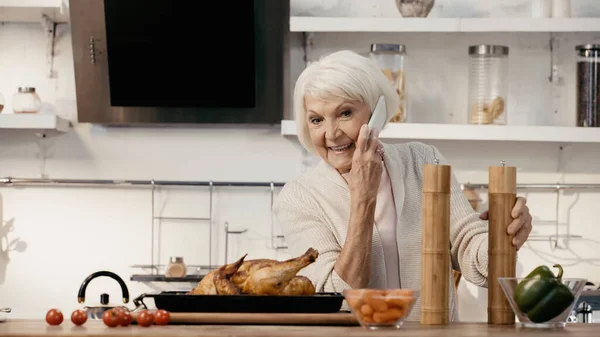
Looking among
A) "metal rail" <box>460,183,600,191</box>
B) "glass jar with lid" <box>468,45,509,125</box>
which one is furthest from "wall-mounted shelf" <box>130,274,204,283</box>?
"glass jar with lid" <box>468,45,509,125</box>

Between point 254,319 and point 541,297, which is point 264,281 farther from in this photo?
point 541,297

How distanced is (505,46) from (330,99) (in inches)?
57.9

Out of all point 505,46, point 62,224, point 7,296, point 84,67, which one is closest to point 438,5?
point 505,46

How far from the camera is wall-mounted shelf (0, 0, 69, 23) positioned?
331cm

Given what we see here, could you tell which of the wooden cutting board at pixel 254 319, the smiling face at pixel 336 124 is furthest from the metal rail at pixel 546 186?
the wooden cutting board at pixel 254 319

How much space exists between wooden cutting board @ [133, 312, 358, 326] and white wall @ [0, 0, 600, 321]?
2.02m

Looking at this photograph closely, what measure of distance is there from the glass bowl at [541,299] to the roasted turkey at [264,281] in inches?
13.4

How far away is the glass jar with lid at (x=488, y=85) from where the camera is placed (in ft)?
11.2

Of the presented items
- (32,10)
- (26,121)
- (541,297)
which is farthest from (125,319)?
(32,10)

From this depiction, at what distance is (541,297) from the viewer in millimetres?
1564

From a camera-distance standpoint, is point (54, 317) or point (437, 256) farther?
point (437, 256)

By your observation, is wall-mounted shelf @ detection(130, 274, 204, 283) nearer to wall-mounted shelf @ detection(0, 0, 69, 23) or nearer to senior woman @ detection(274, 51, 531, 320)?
wall-mounted shelf @ detection(0, 0, 69, 23)

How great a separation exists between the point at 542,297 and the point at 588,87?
80.4 inches

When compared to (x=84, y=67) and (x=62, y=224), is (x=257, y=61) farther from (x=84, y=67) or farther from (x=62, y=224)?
(x=62, y=224)
